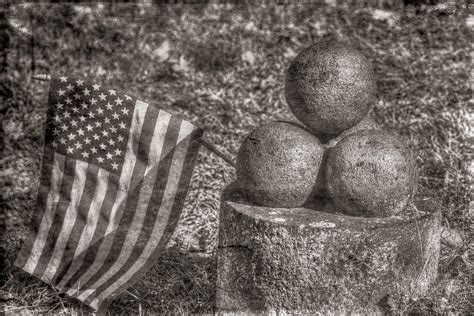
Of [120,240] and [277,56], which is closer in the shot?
[120,240]

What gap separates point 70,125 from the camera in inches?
153

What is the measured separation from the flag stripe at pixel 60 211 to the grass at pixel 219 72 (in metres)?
0.98

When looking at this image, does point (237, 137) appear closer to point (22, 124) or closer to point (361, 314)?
point (22, 124)

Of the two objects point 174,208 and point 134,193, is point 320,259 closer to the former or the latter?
point 174,208

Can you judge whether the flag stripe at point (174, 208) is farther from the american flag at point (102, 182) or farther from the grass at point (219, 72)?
the grass at point (219, 72)

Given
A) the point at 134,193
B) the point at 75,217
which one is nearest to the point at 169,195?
the point at 134,193

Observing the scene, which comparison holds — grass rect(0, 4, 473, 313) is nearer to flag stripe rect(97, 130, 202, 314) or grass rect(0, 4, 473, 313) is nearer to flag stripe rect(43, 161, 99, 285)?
flag stripe rect(97, 130, 202, 314)

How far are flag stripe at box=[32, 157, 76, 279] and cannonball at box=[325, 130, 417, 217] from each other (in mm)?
1665

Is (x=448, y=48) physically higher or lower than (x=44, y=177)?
higher

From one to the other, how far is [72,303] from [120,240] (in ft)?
1.89

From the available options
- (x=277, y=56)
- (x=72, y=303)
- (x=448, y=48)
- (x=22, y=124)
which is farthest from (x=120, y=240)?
(x=448, y=48)

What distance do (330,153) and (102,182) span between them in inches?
58.8

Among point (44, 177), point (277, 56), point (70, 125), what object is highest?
point (277, 56)

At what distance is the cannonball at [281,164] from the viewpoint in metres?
3.47
